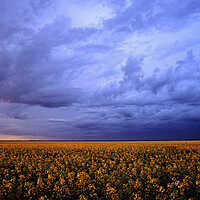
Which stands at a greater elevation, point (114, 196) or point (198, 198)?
point (114, 196)

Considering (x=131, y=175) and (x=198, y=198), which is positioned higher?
(x=131, y=175)

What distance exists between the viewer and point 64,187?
946 centimetres

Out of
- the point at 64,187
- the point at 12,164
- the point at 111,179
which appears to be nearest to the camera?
the point at 64,187

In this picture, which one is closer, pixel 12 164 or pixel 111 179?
pixel 111 179

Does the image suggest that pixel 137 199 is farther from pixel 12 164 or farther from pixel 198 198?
pixel 12 164

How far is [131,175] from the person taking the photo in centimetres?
1149

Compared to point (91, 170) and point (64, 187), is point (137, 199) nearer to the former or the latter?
point (64, 187)

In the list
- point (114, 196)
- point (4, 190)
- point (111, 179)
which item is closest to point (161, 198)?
point (114, 196)

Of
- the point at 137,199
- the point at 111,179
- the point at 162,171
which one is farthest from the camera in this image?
the point at 162,171

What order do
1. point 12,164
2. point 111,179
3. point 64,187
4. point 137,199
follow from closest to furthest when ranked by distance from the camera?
point 137,199 → point 64,187 → point 111,179 → point 12,164

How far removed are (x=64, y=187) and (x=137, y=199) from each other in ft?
12.7

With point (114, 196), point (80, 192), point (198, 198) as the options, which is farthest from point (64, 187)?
point (198, 198)

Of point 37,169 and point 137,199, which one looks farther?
point 37,169

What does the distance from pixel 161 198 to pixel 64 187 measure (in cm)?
500
